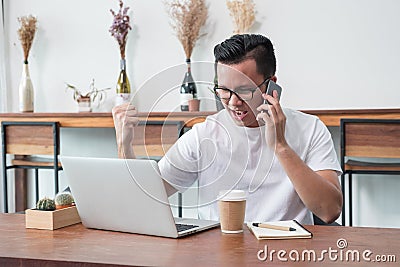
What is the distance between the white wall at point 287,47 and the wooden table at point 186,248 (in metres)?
2.14

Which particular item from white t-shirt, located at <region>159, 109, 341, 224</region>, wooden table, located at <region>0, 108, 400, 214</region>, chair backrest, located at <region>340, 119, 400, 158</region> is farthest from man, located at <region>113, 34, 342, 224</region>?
chair backrest, located at <region>340, 119, 400, 158</region>

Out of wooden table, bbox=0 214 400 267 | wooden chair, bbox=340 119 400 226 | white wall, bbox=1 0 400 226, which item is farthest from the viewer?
white wall, bbox=1 0 400 226

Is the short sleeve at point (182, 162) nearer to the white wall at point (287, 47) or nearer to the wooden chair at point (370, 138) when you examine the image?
the wooden chair at point (370, 138)

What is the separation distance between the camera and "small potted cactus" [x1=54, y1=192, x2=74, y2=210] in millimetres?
1681

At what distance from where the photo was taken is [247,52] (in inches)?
75.2

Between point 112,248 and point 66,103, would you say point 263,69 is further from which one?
point 66,103

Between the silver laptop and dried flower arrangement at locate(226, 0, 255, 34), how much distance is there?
2.20 meters

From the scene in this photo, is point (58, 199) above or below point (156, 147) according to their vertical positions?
below

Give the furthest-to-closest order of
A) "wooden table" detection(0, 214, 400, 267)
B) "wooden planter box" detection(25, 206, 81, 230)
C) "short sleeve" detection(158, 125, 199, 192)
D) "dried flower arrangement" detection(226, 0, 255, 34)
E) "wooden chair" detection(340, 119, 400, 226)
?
"dried flower arrangement" detection(226, 0, 255, 34) < "wooden chair" detection(340, 119, 400, 226) < "short sleeve" detection(158, 125, 199, 192) < "wooden planter box" detection(25, 206, 81, 230) < "wooden table" detection(0, 214, 400, 267)

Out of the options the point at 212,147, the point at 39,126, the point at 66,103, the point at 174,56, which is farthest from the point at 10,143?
the point at 212,147

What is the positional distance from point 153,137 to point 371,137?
1553mm

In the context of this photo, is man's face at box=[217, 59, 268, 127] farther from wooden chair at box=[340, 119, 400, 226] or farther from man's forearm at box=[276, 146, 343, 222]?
wooden chair at box=[340, 119, 400, 226]

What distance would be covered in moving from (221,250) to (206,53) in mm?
2565

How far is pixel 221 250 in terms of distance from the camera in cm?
133
